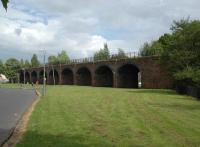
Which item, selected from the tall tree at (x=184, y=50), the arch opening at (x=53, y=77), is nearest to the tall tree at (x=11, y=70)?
the arch opening at (x=53, y=77)

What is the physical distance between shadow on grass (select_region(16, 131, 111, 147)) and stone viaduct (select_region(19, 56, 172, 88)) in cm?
4893

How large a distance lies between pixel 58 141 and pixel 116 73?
229 feet

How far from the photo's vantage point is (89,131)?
15062 millimetres

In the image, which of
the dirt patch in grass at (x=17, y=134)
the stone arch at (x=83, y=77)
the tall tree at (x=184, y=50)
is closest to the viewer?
the dirt patch in grass at (x=17, y=134)

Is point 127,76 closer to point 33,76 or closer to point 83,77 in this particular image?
point 83,77

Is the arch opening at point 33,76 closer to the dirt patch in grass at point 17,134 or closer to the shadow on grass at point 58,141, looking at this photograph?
the dirt patch in grass at point 17,134

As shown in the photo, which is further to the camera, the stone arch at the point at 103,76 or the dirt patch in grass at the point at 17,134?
the stone arch at the point at 103,76

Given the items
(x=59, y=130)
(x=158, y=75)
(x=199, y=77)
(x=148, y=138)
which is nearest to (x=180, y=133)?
(x=148, y=138)

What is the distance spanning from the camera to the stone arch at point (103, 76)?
9406cm

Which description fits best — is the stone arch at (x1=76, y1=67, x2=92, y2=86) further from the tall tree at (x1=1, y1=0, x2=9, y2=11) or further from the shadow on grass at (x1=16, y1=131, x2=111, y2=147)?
the tall tree at (x1=1, y1=0, x2=9, y2=11)

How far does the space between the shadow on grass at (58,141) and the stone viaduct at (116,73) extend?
48.9 m

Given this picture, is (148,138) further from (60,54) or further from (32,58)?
(32,58)

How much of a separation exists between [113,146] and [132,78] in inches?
2896

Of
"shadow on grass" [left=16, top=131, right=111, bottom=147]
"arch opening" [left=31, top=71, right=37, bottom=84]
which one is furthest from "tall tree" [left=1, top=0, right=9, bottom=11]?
"arch opening" [left=31, top=71, right=37, bottom=84]
